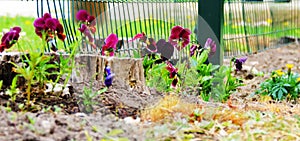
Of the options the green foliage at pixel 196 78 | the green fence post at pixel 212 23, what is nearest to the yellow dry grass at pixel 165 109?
the green foliage at pixel 196 78

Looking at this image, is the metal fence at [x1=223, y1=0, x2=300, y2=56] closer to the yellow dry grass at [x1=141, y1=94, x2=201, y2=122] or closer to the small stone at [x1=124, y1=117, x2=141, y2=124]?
the yellow dry grass at [x1=141, y1=94, x2=201, y2=122]

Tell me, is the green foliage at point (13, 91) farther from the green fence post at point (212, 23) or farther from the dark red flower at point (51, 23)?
the green fence post at point (212, 23)

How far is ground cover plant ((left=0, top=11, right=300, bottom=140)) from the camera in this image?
5.91 feet

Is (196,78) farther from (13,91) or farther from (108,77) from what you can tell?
(13,91)

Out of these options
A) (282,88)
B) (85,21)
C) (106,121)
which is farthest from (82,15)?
(282,88)

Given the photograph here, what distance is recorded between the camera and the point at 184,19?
423cm

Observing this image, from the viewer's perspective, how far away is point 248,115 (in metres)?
2.33

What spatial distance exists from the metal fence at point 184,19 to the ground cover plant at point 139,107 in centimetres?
29

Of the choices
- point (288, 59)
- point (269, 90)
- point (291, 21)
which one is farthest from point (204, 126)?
point (291, 21)

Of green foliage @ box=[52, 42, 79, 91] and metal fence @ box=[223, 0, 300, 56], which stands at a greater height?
metal fence @ box=[223, 0, 300, 56]

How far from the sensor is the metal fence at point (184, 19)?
3.59 meters

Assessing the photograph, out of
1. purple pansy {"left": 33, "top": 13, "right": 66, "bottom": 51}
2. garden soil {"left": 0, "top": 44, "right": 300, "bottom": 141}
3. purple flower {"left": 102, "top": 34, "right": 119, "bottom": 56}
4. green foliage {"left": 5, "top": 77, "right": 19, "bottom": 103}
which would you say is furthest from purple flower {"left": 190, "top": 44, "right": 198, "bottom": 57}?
green foliage {"left": 5, "top": 77, "right": 19, "bottom": 103}

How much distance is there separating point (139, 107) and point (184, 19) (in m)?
1.98

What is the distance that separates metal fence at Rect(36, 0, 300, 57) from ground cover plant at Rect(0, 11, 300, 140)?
288mm
